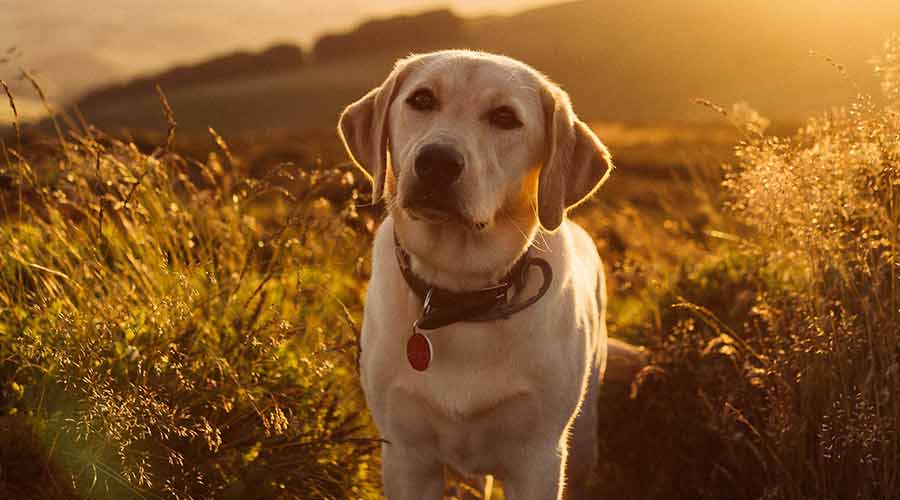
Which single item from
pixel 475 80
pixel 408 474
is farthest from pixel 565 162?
pixel 408 474

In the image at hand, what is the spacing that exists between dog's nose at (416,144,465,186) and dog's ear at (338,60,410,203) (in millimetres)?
413

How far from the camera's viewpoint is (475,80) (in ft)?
11.0

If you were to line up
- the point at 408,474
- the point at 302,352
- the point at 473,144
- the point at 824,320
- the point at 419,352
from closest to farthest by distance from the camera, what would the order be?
the point at 473,144 → the point at 419,352 → the point at 408,474 → the point at 824,320 → the point at 302,352

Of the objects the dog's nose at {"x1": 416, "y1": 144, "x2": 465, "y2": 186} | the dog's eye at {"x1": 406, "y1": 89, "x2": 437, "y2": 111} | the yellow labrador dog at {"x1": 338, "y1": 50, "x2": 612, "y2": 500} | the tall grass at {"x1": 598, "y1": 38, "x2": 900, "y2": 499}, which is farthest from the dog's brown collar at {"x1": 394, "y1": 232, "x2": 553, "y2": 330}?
the tall grass at {"x1": 598, "y1": 38, "x2": 900, "y2": 499}

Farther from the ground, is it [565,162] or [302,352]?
[565,162]

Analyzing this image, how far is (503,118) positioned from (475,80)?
0.54ft

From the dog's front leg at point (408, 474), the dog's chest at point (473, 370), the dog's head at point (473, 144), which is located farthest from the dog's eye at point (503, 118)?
the dog's front leg at point (408, 474)

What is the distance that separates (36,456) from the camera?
3.37 meters

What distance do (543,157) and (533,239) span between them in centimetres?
31

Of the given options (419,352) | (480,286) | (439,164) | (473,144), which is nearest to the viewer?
(439,164)

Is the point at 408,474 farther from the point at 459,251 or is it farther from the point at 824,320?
the point at 824,320

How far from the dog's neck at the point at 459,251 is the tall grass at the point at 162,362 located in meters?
0.42

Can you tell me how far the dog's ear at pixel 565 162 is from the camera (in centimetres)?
341

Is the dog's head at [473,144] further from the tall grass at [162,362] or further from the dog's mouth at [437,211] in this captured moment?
the tall grass at [162,362]
